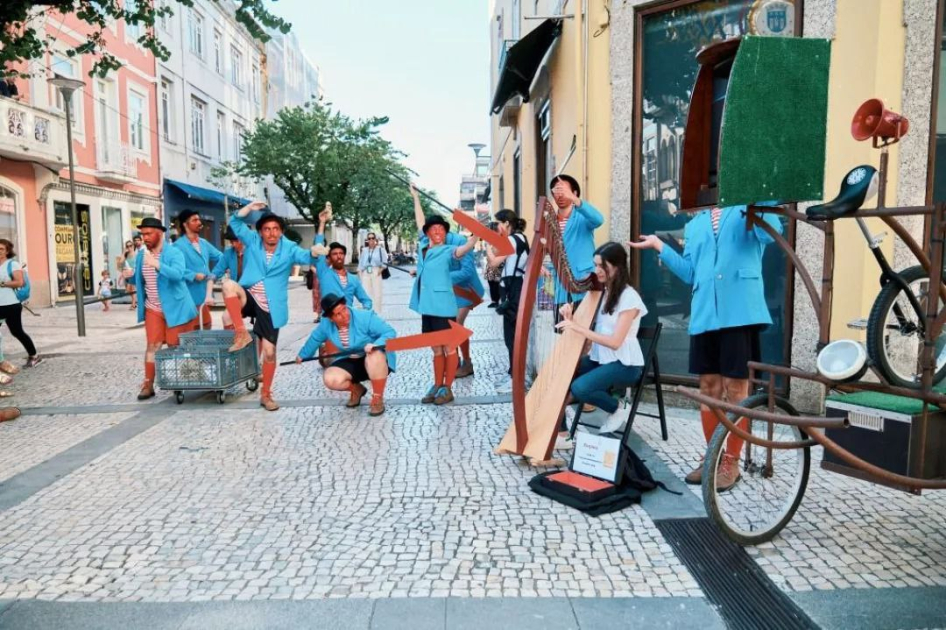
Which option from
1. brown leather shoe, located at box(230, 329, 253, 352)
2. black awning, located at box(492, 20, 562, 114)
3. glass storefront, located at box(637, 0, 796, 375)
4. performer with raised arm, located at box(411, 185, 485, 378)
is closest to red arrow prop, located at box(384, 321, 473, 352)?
performer with raised arm, located at box(411, 185, 485, 378)

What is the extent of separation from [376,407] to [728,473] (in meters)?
3.27

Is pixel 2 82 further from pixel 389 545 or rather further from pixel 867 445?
pixel 867 445

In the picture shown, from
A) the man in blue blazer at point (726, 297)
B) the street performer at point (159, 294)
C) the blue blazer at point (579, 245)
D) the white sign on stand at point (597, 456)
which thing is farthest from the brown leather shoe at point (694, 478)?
the street performer at point (159, 294)

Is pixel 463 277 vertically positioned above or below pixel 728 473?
above

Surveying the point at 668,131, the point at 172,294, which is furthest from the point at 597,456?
the point at 172,294

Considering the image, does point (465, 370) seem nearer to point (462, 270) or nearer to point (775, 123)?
point (462, 270)

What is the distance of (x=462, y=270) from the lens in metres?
7.21

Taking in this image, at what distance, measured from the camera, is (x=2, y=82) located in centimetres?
1530

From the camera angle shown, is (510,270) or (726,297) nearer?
(726,297)

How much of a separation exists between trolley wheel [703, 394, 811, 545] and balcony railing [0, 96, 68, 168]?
54.7ft

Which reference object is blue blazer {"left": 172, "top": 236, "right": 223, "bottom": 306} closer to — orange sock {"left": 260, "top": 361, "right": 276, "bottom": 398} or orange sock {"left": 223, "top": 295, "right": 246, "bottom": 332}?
orange sock {"left": 223, "top": 295, "right": 246, "bottom": 332}

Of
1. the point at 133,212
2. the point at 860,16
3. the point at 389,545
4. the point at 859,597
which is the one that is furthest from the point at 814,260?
the point at 133,212

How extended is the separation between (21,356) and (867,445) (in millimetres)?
10282

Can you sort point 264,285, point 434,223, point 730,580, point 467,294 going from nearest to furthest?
point 730,580
point 264,285
point 434,223
point 467,294
